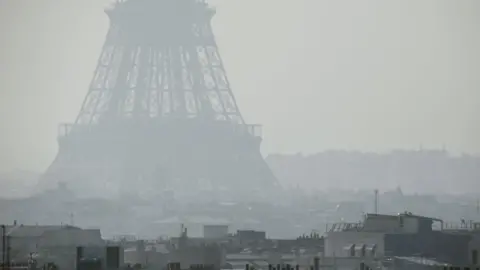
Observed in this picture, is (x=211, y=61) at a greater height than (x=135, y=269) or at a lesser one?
greater

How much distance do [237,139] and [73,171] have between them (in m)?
5.90

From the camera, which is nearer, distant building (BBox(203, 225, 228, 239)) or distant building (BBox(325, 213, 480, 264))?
distant building (BBox(325, 213, 480, 264))

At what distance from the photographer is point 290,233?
72.6 meters

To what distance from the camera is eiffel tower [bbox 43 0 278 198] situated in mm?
91500

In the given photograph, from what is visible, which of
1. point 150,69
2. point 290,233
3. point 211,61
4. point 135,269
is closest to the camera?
point 135,269

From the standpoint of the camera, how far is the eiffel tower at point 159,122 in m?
91.5

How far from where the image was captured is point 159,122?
324 feet

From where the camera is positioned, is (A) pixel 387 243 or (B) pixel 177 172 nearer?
(A) pixel 387 243

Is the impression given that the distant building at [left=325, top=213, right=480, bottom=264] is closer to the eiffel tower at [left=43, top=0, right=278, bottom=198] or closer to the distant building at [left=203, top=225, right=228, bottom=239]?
the distant building at [left=203, top=225, right=228, bottom=239]

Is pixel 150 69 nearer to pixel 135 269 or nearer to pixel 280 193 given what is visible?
pixel 280 193

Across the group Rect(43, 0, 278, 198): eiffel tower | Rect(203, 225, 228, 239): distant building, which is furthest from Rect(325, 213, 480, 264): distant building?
Rect(43, 0, 278, 198): eiffel tower

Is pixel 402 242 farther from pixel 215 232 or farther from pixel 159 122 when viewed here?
pixel 159 122

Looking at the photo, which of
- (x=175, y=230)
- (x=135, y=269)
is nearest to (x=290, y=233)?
(x=175, y=230)

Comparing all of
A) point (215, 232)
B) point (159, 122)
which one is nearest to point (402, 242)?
point (215, 232)
